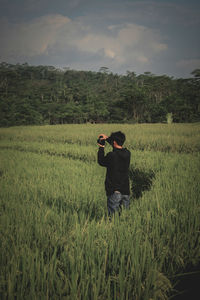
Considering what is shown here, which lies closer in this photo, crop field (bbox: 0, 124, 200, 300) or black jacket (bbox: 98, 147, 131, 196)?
crop field (bbox: 0, 124, 200, 300)

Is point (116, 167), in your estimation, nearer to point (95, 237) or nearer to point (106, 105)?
point (95, 237)

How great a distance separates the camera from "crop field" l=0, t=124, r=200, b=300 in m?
1.18

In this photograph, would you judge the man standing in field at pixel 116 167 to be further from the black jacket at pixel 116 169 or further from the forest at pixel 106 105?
the forest at pixel 106 105

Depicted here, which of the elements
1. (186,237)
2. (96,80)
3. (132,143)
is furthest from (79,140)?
(96,80)

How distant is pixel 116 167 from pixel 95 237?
0.83 m

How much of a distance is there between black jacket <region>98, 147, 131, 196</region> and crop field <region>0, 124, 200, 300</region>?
1.01ft

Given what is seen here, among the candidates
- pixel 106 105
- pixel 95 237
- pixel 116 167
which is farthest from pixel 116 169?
pixel 106 105

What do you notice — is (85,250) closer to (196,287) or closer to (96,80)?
(196,287)

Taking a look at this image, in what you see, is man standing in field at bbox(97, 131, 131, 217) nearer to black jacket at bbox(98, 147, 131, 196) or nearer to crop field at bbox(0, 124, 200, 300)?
black jacket at bbox(98, 147, 131, 196)

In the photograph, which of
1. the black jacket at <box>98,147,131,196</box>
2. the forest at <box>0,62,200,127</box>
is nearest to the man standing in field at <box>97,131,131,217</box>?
the black jacket at <box>98,147,131,196</box>

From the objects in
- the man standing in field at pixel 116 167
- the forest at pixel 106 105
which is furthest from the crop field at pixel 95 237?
the forest at pixel 106 105

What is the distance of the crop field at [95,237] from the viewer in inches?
46.4

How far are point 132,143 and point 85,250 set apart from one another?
22.4 ft

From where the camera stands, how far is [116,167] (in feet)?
7.48
